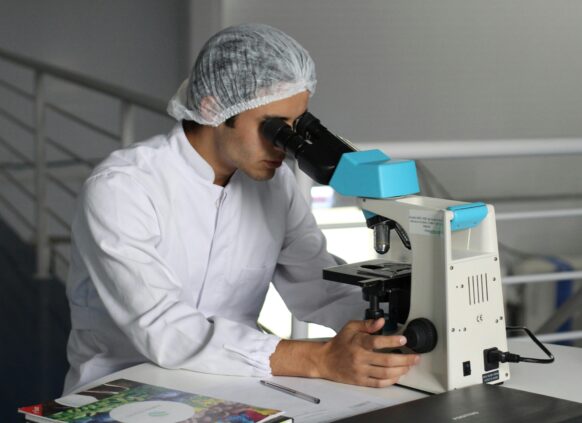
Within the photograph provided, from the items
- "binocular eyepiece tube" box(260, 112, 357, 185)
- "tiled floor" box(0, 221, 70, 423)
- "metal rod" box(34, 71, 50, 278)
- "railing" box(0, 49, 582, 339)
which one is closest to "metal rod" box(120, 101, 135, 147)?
"railing" box(0, 49, 582, 339)

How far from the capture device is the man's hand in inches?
53.7

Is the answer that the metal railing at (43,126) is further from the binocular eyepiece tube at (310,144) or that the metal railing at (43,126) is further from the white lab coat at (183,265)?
the binocular eyepiece tube at (310,144)

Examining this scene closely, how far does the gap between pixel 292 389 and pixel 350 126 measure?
3.59 m

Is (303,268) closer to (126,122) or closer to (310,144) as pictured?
(310,144)

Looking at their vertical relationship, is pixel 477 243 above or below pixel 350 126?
below

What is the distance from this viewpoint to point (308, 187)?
6.98ft

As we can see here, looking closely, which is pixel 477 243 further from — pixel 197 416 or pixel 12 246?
pixel 12 246

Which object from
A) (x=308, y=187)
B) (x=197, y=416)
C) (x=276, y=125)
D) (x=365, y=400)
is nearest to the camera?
(x=197, y=416)

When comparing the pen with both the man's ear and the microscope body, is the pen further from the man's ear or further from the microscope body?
the man's ear

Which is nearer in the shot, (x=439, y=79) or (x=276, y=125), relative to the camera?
(x=276, y=125)

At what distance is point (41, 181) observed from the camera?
404 centimetres

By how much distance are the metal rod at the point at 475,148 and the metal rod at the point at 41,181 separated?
219 centimetres

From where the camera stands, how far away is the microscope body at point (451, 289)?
131 centimetres

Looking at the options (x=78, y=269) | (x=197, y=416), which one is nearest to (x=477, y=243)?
(x=197, y=416)
